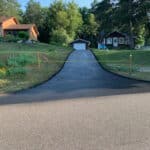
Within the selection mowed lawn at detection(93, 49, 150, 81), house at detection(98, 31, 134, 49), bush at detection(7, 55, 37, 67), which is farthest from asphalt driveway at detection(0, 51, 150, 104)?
house at detection(98, 31, 134, 49)

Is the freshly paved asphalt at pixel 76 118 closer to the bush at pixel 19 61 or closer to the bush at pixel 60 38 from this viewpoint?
the bush at pixel 19 61

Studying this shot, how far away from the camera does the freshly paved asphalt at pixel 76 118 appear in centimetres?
798

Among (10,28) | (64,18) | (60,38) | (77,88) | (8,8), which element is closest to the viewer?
(77,88)

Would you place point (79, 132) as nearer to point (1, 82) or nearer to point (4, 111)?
point (4, 111)

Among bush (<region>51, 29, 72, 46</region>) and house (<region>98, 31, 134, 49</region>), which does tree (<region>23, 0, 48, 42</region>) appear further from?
house (<region>98, 31, 134, 49</region>)

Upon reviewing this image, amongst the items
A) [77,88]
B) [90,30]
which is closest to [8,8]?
[90,30]

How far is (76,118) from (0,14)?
8081cm

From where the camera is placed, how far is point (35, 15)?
104062 millimetres

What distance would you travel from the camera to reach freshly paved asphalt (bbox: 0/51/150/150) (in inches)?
314

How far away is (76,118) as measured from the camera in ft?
34.2

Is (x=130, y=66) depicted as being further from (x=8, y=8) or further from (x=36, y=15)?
(x=36, y=15)

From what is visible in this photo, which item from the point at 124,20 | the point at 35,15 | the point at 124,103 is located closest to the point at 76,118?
the point at 124,103

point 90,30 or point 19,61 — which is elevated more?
point 19,61

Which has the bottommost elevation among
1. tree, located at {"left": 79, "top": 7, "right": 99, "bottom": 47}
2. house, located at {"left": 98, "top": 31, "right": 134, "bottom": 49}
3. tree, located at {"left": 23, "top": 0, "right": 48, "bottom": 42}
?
house, located at {"left": 98, "top": 31, "right": 134, "bottom": 49}
